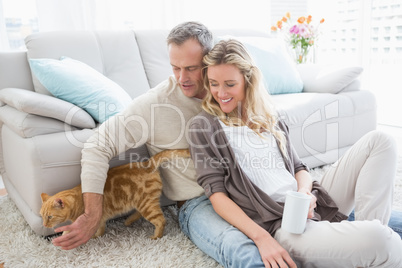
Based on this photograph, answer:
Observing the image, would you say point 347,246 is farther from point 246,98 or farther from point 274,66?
point 274,66

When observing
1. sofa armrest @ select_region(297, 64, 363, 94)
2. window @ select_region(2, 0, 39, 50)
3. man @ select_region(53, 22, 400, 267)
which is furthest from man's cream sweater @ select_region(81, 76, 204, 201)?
window @ select_region(2, 0, 39, 50)

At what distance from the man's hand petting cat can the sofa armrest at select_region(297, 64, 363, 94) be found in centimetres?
184

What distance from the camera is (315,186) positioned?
1.46m

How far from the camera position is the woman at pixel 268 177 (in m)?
1.18

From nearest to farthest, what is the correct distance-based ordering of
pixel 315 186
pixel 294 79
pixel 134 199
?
pixel 315 186
pixel 134 199
pixel 294 79

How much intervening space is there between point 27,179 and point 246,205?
93 cm

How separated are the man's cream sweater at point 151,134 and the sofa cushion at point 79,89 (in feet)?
1.36

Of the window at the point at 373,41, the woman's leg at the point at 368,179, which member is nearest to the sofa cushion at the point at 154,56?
the woman's leg at the point at 368,179

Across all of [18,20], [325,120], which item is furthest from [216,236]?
[18,20]

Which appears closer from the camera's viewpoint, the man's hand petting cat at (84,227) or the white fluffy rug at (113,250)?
the man's hand petting cat at (84,227)

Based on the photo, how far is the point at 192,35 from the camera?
1.38 meters

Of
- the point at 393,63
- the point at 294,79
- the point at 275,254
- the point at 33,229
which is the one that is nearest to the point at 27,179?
the point at 33,229

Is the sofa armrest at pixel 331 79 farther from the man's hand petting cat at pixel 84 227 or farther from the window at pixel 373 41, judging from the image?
the man's hand petting cat at pixel 84 227

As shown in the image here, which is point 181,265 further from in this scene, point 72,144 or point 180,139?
point 72,144
